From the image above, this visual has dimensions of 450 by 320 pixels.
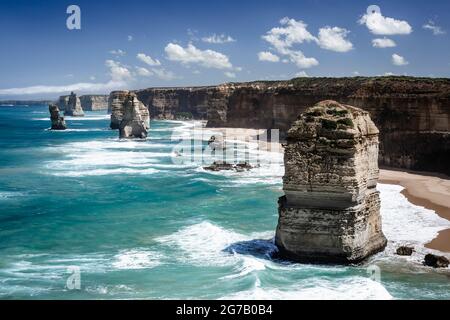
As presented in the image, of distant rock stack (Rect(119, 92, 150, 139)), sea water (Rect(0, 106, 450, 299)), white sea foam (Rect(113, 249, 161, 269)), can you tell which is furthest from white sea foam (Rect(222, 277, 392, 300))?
distant rock stack (Rect(119, 92, 150, 139))

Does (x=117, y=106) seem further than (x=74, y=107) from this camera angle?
No

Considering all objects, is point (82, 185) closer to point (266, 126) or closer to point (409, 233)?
point (409, 233)

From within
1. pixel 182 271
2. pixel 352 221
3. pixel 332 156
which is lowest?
pixel 182 271

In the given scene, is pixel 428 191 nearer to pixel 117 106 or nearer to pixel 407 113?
pixel 407 113

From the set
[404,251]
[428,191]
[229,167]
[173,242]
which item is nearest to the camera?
[404,251]

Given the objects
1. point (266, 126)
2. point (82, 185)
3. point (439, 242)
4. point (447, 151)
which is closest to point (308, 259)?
point (439, 242)

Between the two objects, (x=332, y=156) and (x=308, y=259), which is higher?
(x=332, y=156)

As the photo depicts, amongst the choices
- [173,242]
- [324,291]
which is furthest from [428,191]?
[324,291]
